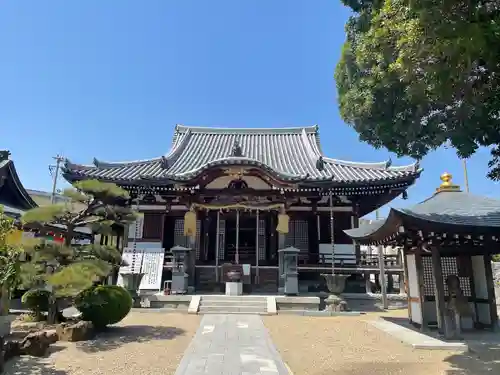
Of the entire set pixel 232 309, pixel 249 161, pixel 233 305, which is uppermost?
pixel 249 161

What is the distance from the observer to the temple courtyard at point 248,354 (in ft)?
18.6

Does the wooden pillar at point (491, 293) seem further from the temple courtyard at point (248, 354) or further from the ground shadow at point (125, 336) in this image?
→ the ground shadow at point (125, 336)

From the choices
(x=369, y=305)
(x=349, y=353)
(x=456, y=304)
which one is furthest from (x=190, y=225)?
(x=456, y=304)

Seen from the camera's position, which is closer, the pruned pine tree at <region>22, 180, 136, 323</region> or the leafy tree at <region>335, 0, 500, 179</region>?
the leafy tree at <region>335, 0, 500, 179</region>

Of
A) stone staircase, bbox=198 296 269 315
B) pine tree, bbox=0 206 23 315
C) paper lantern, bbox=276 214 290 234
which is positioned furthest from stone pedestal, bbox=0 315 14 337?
paper lantern, bbox=276 214 290 234

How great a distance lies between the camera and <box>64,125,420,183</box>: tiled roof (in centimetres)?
1469

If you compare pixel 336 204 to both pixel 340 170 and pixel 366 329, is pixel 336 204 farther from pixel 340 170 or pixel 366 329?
pixel 366 329

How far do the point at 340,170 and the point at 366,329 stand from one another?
30.0 ft

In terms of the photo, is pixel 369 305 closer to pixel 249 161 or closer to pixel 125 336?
pixel 249 161

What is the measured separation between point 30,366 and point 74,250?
3229mm

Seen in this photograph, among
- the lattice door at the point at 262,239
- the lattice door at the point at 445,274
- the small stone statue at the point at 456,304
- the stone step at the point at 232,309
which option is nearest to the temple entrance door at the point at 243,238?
the lattice door at the point at 262,239

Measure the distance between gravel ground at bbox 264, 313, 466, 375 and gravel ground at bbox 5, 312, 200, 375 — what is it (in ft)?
6.85

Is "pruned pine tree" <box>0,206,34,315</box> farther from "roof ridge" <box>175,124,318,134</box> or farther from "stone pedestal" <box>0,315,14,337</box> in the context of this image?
"roof ridge" <box>175,124,318,134</box>

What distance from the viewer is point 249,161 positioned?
14.3 meters
